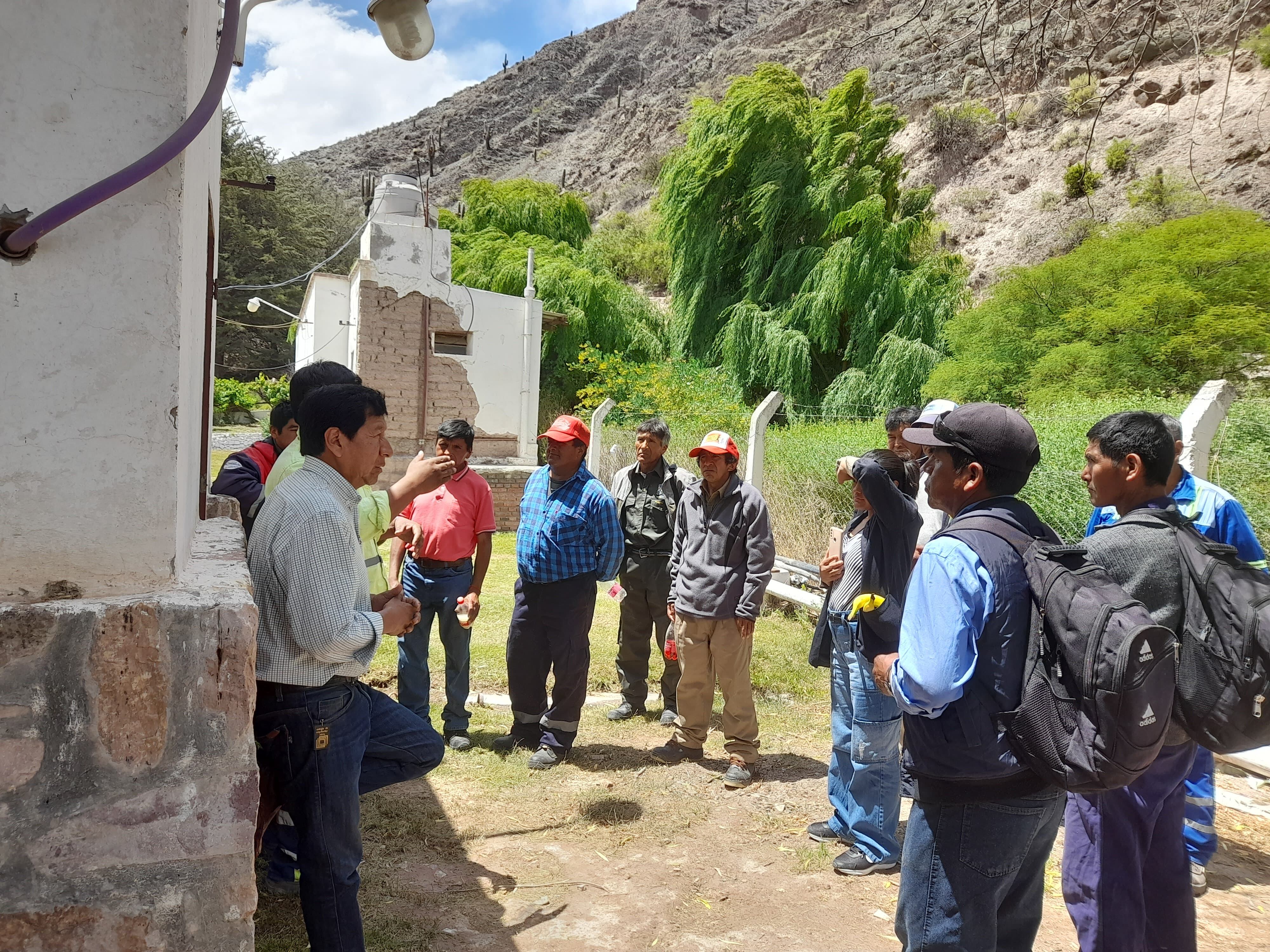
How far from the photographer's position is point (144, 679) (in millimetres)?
1675

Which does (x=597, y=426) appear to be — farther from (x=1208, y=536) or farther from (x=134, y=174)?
(x=134, y=174)

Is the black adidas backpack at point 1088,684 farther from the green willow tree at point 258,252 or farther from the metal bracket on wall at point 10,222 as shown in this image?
the green willow tree at point 258,252

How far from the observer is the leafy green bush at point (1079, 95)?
23.9 meters

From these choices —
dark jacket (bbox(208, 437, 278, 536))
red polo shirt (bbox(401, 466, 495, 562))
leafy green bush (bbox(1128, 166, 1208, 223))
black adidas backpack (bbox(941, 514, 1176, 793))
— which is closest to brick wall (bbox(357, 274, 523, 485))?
red polo shirt (bbox(401, 466, 495, 562))

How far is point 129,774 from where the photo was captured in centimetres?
167

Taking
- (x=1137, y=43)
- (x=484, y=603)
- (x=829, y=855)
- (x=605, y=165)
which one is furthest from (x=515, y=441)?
(x=605, y=165)

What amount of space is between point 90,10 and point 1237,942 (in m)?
4.48

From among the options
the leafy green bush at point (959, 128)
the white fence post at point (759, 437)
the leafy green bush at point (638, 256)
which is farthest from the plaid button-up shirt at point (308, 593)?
the leafy green bush at point (638, 256)

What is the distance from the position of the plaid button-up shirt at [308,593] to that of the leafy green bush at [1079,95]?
26.3m

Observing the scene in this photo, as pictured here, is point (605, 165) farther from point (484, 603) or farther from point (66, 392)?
point (66, 392)

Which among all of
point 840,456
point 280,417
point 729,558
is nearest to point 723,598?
point 729,558

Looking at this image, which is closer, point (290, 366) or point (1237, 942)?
point (1237, 942)

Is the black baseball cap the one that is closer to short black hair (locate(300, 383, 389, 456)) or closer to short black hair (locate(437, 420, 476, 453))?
short black hair (locate(300, 383, 389, 456))

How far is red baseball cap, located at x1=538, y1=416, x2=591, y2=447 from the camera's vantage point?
4699 millimetres
